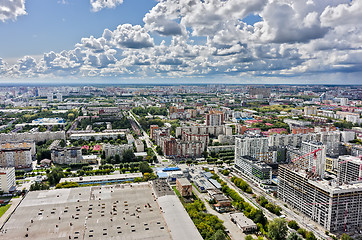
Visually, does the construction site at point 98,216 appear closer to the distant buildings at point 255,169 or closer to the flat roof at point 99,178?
the flat roof at point 99,178

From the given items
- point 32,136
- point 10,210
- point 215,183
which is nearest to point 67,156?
point 10,210

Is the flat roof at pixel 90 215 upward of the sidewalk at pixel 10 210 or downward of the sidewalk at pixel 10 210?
upward

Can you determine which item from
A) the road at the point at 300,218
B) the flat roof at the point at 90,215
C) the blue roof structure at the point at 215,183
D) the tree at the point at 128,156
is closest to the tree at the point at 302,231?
the road at the point at 300,218

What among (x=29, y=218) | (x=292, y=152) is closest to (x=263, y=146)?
(x=292, y=152)

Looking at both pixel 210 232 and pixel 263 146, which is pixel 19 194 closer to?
pixel 210 232

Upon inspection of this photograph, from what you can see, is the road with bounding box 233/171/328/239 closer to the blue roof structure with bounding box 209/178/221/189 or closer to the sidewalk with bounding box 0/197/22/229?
the blue roof structure with bounding box 209/178/221/189

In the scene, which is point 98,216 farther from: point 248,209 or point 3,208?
point 248,209

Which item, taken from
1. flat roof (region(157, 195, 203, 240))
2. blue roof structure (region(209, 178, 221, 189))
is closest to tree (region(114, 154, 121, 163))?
blue roof structure (region(209, 178, 221, 189))
